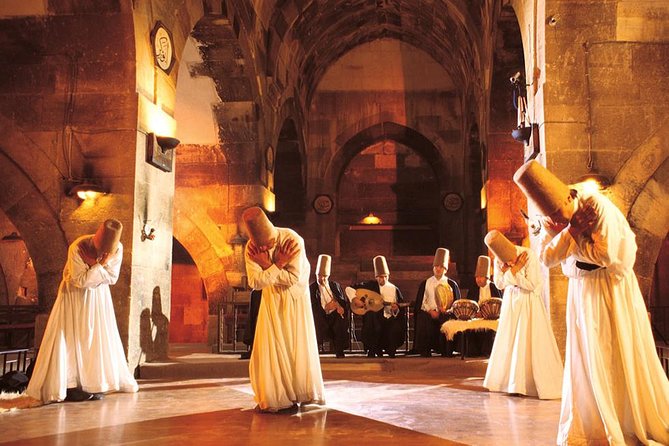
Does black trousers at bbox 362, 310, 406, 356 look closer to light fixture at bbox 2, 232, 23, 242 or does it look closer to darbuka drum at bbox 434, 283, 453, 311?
darbuka drum at bbox 434, 283, 453, 311

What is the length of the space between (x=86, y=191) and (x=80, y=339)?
9.16 ft

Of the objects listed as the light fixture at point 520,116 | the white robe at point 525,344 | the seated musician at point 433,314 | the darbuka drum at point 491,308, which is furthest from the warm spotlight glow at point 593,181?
the seated musician at point 433,314

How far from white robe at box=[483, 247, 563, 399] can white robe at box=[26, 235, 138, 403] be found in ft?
13.8

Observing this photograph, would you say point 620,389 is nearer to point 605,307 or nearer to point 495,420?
point 605,307

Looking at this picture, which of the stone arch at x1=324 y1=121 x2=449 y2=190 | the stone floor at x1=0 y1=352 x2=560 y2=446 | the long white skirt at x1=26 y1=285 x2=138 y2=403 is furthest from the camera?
the stone arch at x1=324 y1=121 x2=449 y2=190

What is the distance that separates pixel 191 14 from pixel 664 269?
13.2m

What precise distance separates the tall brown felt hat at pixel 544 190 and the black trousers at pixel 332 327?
749 cm

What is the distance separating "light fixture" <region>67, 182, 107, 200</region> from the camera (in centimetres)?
932

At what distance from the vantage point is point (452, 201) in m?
21.0

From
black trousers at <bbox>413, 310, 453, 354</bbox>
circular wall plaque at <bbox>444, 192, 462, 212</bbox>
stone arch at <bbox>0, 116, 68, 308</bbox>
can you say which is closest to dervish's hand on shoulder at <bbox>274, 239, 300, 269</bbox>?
stone arch at <bbox>0, 116, 68, 308</bbox>

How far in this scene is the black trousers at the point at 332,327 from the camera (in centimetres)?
1193

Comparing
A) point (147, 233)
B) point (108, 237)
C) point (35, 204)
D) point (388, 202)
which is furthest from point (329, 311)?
point (388, 202)

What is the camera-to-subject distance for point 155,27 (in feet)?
33.4

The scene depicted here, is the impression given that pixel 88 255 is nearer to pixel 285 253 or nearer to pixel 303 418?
pixel 285 253
